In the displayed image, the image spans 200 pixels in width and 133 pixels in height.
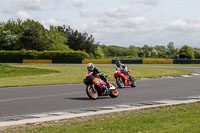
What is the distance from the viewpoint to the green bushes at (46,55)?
2635 inches

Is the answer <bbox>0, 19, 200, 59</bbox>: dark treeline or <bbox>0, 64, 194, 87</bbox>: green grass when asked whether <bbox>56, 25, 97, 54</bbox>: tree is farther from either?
<bbox>0, 64, 194, 87</bbox>: green grass

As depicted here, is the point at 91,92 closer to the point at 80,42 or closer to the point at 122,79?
the point at 122,79

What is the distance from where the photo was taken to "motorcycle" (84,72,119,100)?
1356 cm

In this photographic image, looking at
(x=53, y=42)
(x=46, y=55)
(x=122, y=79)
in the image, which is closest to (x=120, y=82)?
(x=122, y=79)

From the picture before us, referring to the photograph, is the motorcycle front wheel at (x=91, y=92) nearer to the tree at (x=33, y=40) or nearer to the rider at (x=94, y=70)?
the rider at (x=94, y=70)

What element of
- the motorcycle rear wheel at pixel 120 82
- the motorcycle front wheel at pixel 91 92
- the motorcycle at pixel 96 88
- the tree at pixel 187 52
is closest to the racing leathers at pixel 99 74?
the motorcycle at pixel 96 88

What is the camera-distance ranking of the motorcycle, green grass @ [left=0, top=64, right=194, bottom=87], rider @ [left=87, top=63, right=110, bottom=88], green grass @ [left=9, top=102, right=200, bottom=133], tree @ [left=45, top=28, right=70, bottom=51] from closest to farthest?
green grass @ [left=9, top=102, right=200, bottom=133], rider @ [left=87, top=63, right=110, bottom=88], the motorcycle, green grass @ [left=0, top=64, right=194, bottom=87], tree @ [left=45, top=28, right=70, bottom=51]

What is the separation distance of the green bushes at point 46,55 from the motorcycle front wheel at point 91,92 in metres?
52.7

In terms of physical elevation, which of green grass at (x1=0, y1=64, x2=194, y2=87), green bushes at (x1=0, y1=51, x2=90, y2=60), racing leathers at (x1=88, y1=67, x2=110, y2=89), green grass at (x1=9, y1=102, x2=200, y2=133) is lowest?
green grass at (x1=0, y1=64, x2=194, y2=87)

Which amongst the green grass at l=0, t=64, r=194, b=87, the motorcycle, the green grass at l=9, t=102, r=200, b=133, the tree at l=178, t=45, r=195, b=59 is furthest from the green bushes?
the green grass at l=9, t=102, r=200, b=133

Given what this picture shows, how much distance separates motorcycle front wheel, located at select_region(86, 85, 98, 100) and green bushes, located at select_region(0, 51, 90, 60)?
52.7 meters

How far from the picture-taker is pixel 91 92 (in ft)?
45.1

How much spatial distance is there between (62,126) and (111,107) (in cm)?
370

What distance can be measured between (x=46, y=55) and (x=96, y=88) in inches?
2212
